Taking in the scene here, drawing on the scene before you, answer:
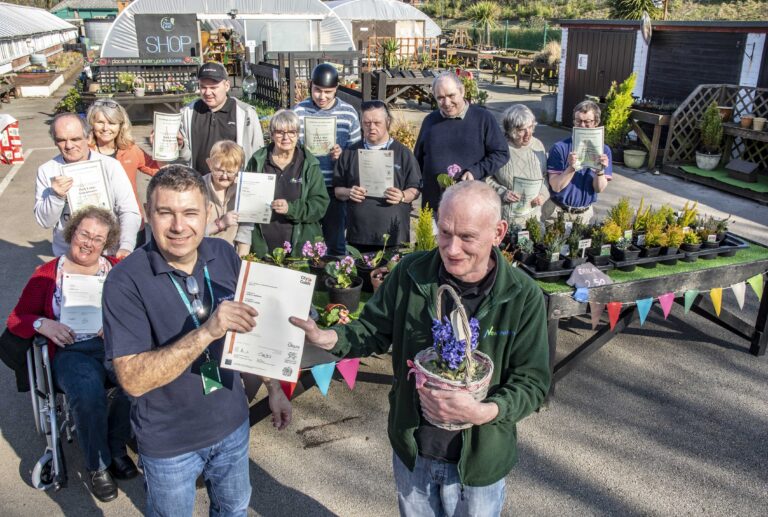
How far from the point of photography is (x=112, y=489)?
363cm

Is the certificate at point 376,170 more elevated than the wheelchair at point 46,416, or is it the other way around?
the certificate at point 376,170

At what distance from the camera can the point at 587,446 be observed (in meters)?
4.20

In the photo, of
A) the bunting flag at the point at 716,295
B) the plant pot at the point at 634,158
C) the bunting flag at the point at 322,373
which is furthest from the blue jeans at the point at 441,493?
the plant pot at the point at 634,158

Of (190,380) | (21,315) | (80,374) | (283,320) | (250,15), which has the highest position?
(250,15)

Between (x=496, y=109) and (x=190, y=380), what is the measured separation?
19035mm

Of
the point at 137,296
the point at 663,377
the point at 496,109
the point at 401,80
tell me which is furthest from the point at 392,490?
the point at 496,109

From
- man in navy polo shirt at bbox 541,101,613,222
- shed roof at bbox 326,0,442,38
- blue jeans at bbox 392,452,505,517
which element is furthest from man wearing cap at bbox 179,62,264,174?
shed roof at bbox 326,0,442,38

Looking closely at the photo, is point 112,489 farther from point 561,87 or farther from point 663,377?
point 561,87

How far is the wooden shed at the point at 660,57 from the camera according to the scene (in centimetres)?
1244

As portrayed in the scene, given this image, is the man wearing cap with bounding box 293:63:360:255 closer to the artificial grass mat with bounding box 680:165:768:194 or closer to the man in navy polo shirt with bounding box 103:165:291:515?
the man in navy polo shirt with bounding box 103:165:291:515

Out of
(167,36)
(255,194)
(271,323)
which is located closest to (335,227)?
(255,194)

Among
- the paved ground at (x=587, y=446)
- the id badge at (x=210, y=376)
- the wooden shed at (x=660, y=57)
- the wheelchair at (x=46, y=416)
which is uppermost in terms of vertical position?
the wooden shed at (x=660, y=57)

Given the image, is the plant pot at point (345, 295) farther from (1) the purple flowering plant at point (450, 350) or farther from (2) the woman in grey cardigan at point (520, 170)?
(1) the purple flowering plant at point (450, 350)

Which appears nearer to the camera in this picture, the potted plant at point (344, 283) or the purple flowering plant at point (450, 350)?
the purple flowering plant at point (450, 350)
